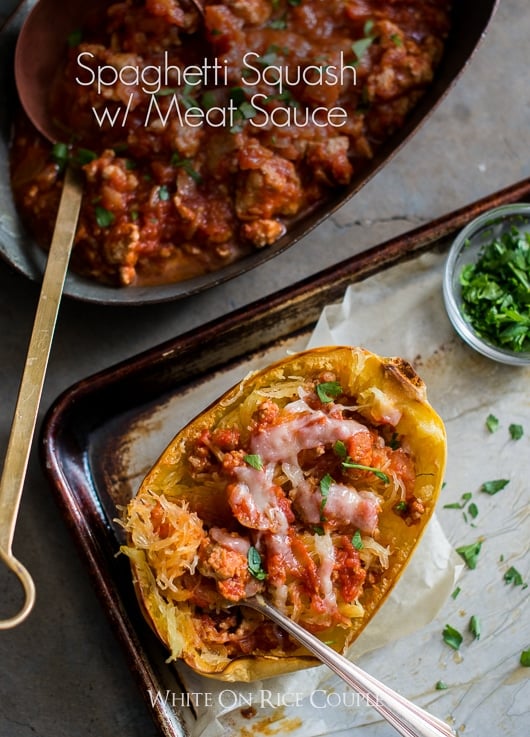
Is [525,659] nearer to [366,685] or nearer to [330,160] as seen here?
[366,685]

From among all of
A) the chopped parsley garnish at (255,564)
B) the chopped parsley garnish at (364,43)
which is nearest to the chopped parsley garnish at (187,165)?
the chopped parsley garnish at (364,43)

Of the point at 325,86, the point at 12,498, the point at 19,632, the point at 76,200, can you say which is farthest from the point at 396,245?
the point at 19,632

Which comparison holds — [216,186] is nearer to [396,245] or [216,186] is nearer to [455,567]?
[396,245]

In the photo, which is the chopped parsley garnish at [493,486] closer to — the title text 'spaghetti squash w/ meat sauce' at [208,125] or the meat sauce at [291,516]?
the meat sauce at [291,516]

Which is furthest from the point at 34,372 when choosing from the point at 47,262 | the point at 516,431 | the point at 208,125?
the point at 516,431

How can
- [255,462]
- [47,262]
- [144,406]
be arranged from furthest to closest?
1. [144,406]
2. [47,262]
3. [255,462]

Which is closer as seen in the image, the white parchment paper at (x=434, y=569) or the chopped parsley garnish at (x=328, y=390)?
the chopped parsley garnish at (x=328, y=390)

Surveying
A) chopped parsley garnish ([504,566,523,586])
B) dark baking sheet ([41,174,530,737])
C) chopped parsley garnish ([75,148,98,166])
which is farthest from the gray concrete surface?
chopped parsley garnish ([504,566,523,586])
